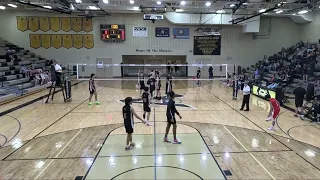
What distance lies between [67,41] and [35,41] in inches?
139

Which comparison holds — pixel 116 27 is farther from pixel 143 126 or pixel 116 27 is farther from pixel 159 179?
pixel 159 179

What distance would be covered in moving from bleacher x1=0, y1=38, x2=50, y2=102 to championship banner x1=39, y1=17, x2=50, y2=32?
3080 millimetres

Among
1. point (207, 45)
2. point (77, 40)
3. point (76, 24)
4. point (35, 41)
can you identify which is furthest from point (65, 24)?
point (207, 45)

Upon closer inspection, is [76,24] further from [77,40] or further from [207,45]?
[207,45]

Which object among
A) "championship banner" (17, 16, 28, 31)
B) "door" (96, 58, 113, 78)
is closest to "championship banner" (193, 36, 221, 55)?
"door" (96, 58, 113, 78)

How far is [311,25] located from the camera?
1064 inches

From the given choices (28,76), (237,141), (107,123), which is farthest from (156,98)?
(28,76)

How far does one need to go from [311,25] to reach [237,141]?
24.9 meters

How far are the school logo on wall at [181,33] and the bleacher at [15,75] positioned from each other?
1437 centimetres

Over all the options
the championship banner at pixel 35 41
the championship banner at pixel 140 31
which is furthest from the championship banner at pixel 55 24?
the championship banner at pixel 140 31

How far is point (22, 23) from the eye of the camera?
27.8 metres

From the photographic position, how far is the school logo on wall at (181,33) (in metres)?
29.0

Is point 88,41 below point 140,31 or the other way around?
below

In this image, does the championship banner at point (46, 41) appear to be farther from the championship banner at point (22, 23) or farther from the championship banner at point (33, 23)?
the championship banner at point (22, 23)
